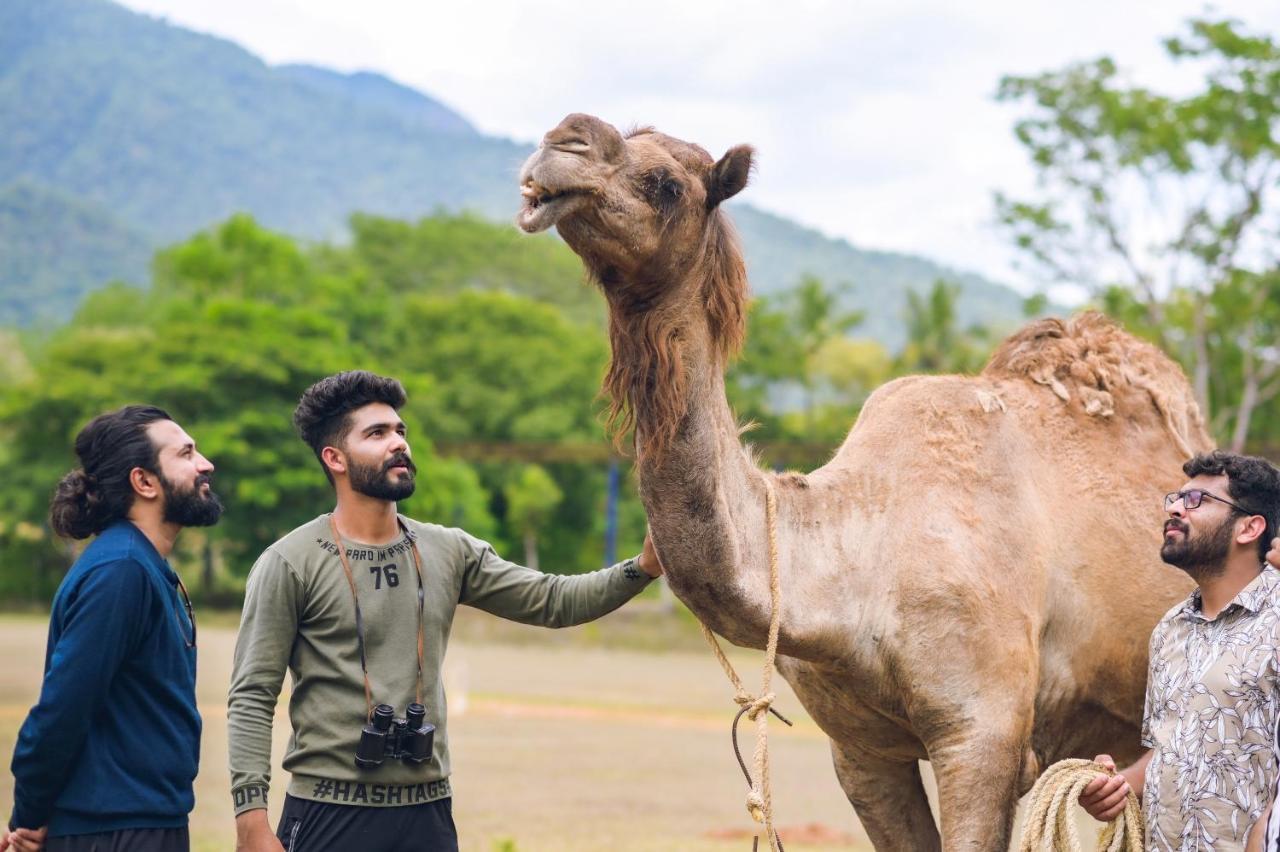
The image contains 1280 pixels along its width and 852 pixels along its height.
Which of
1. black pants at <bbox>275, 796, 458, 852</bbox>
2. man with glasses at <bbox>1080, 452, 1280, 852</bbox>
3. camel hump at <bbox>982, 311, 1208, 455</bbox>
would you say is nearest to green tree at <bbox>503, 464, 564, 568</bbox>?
camel hump at <bbox>982, 311, 1208, 455</bbox>

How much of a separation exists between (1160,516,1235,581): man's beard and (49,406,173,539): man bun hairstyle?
296cm

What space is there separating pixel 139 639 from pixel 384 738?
732mm

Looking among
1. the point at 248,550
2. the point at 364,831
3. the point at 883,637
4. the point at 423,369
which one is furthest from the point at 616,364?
the point at 423,369

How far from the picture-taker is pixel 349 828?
172 inches

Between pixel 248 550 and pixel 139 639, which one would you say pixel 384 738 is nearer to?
pixel 139 639

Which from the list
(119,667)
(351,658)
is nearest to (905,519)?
(351,658)

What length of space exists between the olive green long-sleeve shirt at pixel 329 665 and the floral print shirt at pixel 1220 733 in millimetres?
2108

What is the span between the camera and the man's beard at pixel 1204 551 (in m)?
4.51

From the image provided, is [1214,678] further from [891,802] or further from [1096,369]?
[1096,369]

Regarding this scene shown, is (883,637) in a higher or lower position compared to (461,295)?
lower

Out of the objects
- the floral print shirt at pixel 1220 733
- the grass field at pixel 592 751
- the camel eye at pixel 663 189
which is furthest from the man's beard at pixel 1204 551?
the grass field at pixel 592 751

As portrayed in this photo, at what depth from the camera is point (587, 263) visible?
4.35 meters

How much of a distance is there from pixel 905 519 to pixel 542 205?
5.65 feet

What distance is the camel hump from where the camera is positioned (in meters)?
5.95
